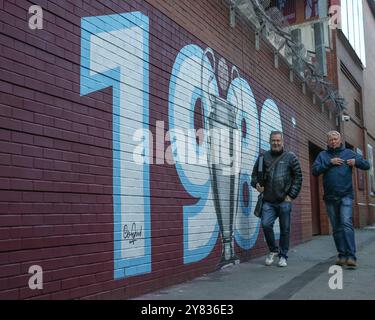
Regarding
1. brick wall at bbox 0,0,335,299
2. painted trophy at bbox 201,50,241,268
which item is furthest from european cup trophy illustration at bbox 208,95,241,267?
brick wall at bbox 0,0,335,299

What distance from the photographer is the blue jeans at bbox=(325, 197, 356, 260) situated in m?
7.10

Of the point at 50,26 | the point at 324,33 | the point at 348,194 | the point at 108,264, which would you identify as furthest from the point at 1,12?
the point at 324,33

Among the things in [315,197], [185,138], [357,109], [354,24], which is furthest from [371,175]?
[185,138]

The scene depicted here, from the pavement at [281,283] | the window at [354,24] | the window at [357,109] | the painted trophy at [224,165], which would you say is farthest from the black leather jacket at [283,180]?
the window at [357,109]

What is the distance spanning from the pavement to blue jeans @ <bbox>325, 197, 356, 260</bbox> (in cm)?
27

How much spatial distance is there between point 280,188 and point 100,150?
3.24 metres

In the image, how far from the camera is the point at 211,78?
300 inches

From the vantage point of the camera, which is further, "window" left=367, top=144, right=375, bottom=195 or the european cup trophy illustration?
"window" left=367, top=144, right=375, bottom=195

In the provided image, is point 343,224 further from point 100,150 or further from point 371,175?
point 371,175

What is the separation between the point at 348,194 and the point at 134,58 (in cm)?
345

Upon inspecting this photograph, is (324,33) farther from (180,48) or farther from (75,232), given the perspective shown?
(75,232)
